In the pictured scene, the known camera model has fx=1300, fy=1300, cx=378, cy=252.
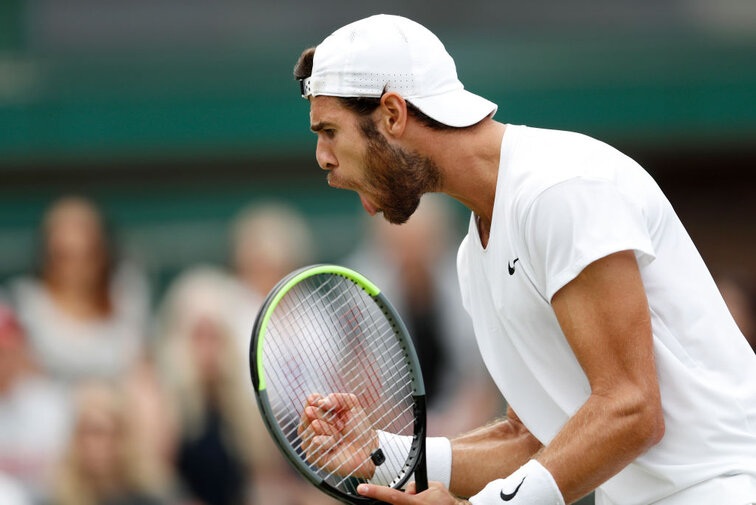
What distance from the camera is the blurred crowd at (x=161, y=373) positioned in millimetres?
5605

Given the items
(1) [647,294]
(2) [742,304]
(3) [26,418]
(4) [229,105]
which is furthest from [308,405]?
(4) [229,105]

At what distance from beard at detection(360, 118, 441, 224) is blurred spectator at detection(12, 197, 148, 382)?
10.8ft

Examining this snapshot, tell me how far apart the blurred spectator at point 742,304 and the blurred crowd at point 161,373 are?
1.09 meters

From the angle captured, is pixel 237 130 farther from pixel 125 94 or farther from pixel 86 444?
pixel 86 444

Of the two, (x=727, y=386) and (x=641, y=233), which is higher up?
(x=641, y=233)

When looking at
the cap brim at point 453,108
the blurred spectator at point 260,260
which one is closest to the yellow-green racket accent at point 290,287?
the cap brim at point 453,108

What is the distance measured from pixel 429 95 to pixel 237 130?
17.8ft

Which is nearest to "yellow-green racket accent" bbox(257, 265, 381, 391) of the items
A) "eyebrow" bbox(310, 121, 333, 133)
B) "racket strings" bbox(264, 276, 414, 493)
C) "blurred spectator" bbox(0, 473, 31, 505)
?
"racket strings" bbox(264, 276, 414, 493)

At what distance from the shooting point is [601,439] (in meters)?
2.64

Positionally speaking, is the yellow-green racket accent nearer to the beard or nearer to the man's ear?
the beard

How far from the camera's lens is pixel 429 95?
3.00m

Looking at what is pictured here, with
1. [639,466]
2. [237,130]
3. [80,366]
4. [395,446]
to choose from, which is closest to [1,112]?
[237,130]

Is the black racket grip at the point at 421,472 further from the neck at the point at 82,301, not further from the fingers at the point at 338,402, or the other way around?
the neck at the point at 82,301

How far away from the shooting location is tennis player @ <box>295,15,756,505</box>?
8.64 feet
